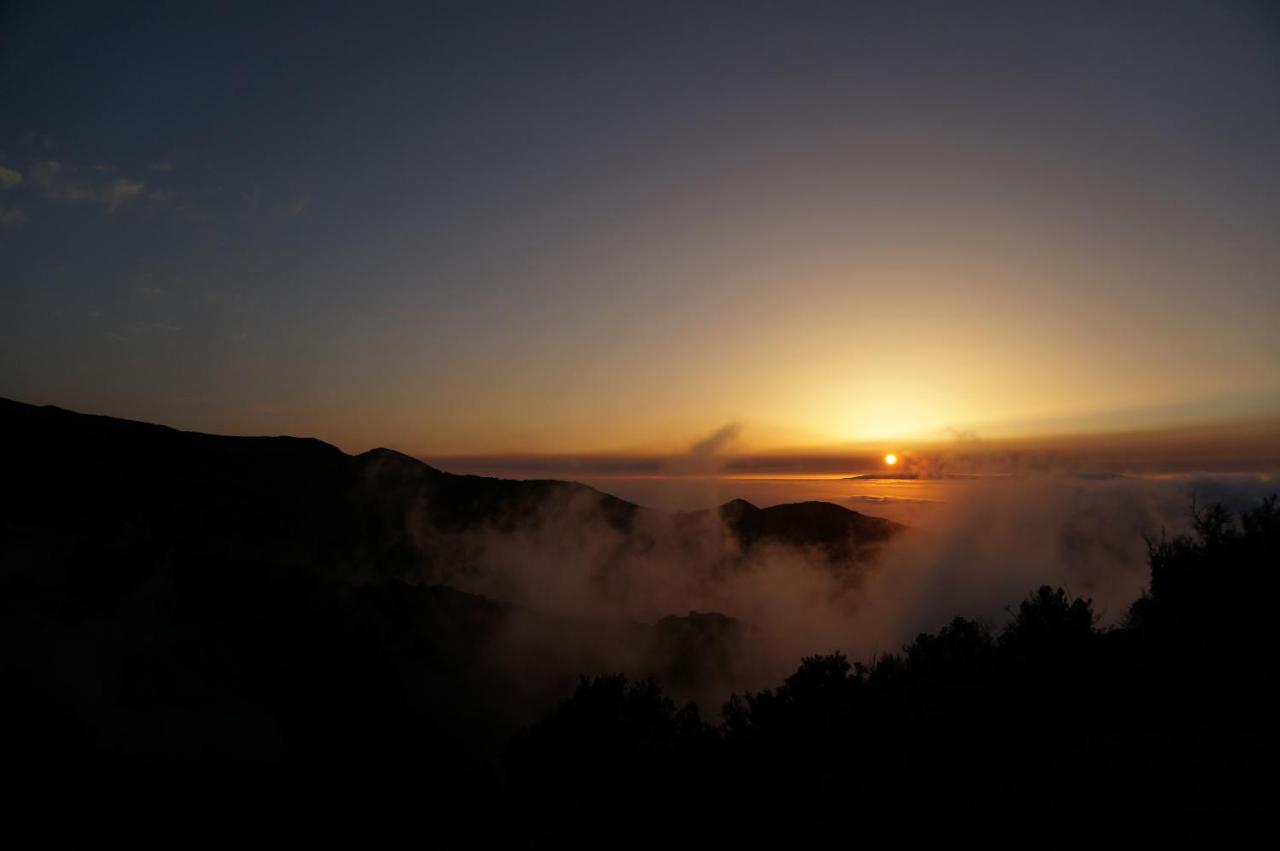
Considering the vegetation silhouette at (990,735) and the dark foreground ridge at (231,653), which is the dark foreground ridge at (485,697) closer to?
the vegetation silhouette at (990,735)

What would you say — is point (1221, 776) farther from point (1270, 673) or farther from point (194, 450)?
point (194, 450)

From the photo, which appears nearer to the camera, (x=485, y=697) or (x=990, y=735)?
(x=990, y=735)

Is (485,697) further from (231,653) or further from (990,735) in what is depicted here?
(990,735)

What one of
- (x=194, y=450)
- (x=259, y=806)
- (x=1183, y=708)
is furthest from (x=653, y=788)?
(x=194, y=450)

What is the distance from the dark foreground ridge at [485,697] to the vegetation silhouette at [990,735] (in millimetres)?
95

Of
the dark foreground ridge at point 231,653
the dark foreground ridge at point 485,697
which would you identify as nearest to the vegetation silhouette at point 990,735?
the dark foreground ridge at point 485,697

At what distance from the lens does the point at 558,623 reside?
104625 millimetres

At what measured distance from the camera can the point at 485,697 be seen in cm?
7394

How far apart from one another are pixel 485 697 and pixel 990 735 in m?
71.0

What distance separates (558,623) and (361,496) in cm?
7070

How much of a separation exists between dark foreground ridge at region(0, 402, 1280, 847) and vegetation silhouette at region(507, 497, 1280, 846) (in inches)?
3.7

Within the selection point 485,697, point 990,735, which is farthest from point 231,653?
point 990,735

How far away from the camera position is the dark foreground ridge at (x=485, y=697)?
1162cm

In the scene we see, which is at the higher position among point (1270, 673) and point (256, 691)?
point (1270, 673)
